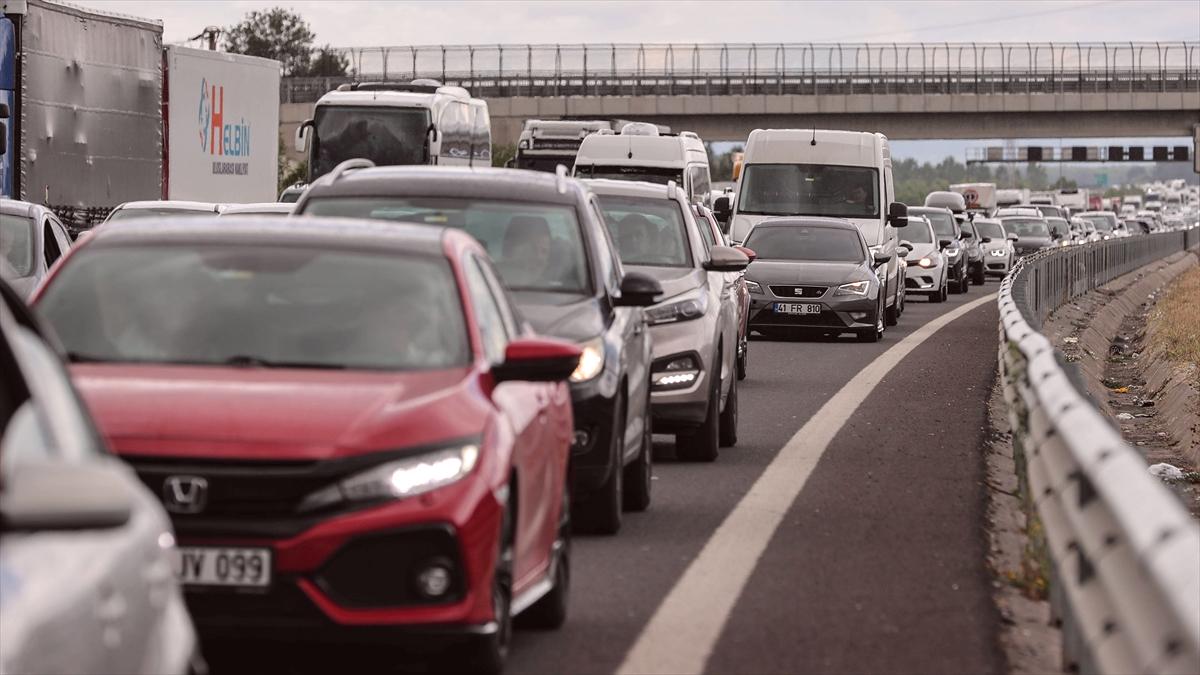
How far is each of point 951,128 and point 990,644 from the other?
92.0 meters

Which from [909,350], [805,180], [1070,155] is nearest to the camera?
[909,350]

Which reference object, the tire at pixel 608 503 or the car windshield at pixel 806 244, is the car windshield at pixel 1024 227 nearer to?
the car windshield at pixel 806 244

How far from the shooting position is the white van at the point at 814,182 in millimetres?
36188

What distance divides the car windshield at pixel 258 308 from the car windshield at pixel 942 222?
139 ft

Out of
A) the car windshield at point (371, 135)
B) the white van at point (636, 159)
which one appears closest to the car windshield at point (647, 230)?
the white van at point (636, 159)

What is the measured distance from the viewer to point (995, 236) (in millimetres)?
61438

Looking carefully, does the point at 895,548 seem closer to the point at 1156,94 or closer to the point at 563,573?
the point at 563,573

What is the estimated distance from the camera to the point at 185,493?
265 inches

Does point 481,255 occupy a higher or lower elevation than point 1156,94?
lower

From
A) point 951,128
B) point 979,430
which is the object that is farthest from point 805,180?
point 951,128

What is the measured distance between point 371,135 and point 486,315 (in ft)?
109

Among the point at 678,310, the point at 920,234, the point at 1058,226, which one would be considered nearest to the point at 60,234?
the point at 678,310

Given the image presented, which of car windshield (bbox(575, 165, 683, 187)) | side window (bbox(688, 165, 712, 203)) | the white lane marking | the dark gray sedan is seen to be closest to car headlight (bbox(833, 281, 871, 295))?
the dark gray sedan

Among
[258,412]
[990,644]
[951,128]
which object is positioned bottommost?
[990,644]
